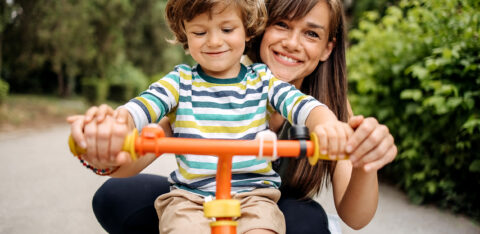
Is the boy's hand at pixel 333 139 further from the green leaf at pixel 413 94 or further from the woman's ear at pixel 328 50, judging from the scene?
the green leaf at pixel 413 94

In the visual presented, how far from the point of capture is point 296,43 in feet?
8.16

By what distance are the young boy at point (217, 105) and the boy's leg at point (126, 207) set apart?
42 cm

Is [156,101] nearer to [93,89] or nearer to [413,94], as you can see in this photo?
[413,94]

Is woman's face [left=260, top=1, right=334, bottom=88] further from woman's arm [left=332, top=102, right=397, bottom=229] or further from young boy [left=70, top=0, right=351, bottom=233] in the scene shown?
woman's arm [left=332, top=102, right=397, bottom=229]


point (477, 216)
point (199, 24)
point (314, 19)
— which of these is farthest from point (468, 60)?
point (199, 24)

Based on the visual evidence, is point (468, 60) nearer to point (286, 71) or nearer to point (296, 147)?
point (286, 71)

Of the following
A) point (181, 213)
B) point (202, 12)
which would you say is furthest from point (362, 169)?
point (202, 12)

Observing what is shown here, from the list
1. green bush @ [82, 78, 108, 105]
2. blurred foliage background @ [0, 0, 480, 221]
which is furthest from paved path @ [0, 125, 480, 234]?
green bush @ [82, 78, 108, 105]

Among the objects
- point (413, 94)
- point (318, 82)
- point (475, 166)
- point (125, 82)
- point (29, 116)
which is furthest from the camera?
point (125, 82)

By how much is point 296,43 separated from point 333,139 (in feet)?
4.50

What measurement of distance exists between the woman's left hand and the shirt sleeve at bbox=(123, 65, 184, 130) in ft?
2.77

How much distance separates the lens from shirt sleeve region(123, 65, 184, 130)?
4.94 feet

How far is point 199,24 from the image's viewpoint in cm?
179

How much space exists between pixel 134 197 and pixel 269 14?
59.6 inches
